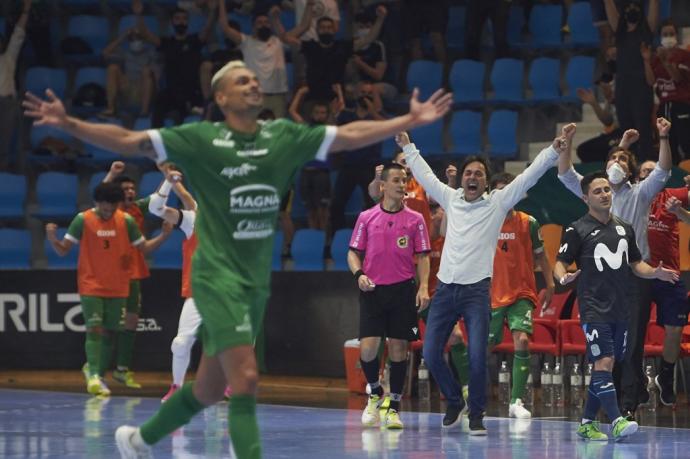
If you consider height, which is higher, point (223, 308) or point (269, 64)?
point (269, 64)

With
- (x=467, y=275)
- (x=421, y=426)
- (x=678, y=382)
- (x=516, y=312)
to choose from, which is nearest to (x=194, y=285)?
(x=467, y=275)

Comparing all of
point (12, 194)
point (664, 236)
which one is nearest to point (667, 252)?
point (664, 236)

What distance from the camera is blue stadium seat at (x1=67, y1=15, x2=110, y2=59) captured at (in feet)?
81.1

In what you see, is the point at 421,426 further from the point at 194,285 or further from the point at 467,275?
the point at 194,285

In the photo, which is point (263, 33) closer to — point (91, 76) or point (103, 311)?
point (91, 76)

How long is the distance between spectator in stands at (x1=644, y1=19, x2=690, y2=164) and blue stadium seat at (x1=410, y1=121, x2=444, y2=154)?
4302mm

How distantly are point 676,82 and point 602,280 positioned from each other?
6.66m

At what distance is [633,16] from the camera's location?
18.3 metres

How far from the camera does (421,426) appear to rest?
13.2 meters

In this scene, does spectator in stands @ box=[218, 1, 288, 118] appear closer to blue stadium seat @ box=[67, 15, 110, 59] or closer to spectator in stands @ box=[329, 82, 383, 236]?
spectator in stands @ box=[329, 82, 383, 236]

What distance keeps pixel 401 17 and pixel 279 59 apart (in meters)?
2.14

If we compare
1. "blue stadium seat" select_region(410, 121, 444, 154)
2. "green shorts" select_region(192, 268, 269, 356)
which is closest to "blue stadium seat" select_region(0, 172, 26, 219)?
"blue stadium seat" select_region(410, 121, 444, 154)

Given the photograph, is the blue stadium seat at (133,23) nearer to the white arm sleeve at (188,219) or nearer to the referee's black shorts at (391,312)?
the white arm sleeve at (188,219)

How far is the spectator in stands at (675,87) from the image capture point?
58.2ft
